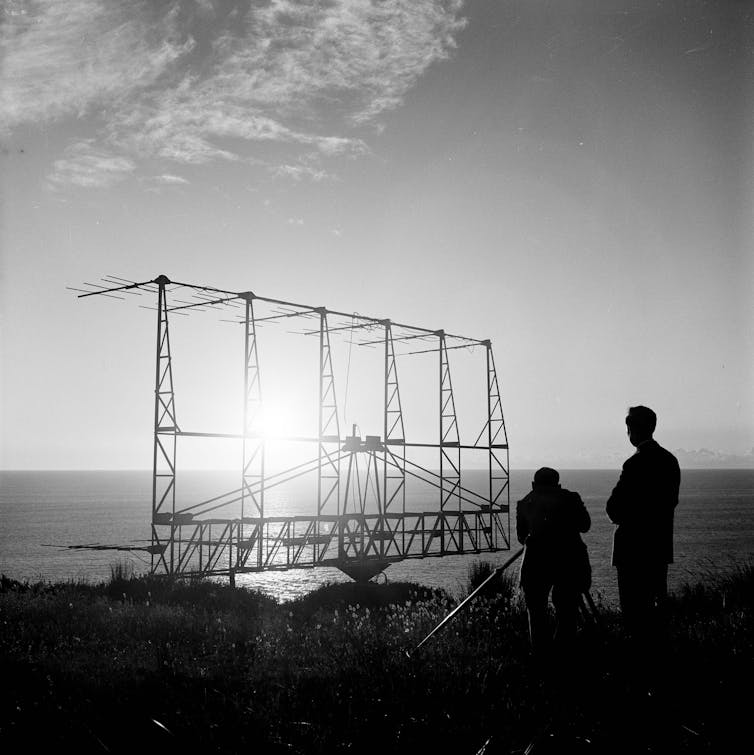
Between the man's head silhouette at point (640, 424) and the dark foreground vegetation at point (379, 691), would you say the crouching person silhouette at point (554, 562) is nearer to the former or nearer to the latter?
the dark foreground vegetation at point (379, 691)

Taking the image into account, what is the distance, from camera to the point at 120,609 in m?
12.3

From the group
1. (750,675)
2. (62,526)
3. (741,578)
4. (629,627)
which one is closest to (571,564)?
(629,627)

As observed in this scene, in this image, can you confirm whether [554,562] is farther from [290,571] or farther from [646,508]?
[290,571]

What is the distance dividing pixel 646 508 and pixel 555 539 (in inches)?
37.9

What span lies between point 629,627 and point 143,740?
4.12 meters

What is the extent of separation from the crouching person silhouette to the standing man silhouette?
509mm

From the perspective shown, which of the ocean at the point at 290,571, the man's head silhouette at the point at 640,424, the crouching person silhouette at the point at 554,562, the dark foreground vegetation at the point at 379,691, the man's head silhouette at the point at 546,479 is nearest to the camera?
the dark foreground vegetation at the point at 379,691

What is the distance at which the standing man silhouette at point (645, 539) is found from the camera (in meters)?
6.28

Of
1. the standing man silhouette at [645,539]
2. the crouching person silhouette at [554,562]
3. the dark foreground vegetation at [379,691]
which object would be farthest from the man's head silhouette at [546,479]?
the dark foreground vegetation at [379,691]

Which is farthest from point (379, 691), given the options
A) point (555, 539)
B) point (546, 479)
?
point (546, 479)

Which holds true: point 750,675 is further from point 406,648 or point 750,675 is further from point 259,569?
point 259,569

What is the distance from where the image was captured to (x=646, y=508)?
6.33m

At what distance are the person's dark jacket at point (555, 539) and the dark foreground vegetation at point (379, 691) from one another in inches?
29.3

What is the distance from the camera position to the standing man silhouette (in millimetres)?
6281
